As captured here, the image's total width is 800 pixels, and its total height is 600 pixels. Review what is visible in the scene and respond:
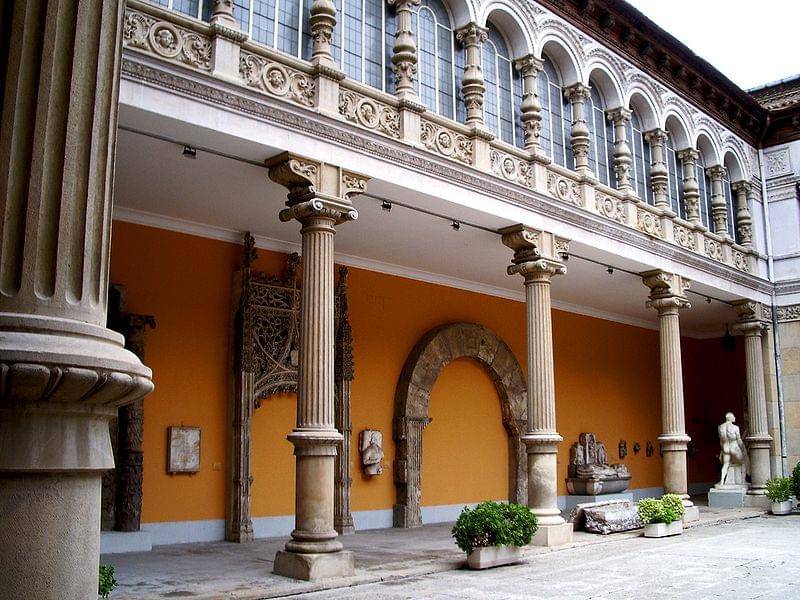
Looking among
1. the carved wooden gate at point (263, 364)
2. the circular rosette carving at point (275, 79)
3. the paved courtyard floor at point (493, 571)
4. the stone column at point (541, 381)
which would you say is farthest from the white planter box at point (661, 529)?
the circular rosette carving at point (275, 79)

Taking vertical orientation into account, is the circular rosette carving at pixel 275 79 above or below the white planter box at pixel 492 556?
above

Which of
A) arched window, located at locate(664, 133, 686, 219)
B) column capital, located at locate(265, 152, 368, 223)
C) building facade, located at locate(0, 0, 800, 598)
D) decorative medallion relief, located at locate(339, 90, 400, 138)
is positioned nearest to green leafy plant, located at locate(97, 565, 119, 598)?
building facade, located at locate(0, 0, 800, 598)

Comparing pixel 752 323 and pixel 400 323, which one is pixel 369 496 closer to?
pixel 400 323

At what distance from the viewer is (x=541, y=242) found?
45.3 feet

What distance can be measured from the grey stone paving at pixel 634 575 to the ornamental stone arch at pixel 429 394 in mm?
3813

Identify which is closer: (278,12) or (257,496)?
(278,12)

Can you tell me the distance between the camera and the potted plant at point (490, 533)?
10711 mm

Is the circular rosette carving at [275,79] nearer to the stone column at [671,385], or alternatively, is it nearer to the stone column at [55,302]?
the stone column at [55,302]

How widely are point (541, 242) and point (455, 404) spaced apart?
4.83m

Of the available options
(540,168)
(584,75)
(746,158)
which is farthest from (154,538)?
(746,158)

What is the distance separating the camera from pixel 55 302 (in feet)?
8.82

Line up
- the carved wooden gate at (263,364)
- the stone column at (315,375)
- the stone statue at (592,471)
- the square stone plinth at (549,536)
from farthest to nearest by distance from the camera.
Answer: the stone statue at (592,471)
the carved wooden gate at (263,364)
the square stone plinth at (549,536)
the stone column at (315,375)

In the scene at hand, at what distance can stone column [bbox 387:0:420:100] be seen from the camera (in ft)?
39.3

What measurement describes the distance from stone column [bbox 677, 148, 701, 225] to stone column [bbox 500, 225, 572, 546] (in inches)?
245
